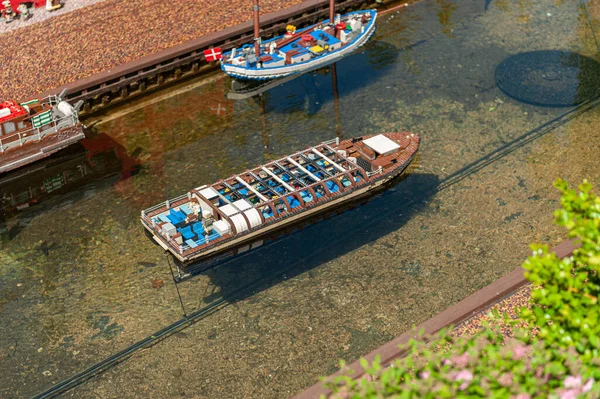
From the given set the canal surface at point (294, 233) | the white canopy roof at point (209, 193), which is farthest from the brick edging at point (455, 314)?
the white canopy roof at point (209, 193)

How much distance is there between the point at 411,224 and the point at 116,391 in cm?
1374

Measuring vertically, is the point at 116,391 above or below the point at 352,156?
below

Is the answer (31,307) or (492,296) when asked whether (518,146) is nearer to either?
(492,296)

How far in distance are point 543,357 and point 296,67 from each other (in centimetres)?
2617

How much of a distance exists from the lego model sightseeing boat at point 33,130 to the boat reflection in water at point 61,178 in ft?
4.28

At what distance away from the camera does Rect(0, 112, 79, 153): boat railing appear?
37.2m

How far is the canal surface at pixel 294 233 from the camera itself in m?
29.4

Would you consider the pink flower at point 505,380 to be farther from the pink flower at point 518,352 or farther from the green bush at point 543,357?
the pink flower at point 518,352

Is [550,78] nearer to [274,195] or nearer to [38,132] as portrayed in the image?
[274,195]

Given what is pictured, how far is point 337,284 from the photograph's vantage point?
1255 inches

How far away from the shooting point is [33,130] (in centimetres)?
3775

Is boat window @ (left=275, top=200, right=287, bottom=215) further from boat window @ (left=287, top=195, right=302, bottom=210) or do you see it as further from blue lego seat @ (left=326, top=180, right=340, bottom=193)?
blue lego seat @ (left=326, top=180, right=340, bottom=193)

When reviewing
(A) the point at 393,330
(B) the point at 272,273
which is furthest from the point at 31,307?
(A) the point at 393,330

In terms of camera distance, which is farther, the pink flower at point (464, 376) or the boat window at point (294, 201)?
the boat window at point (294, 201)
